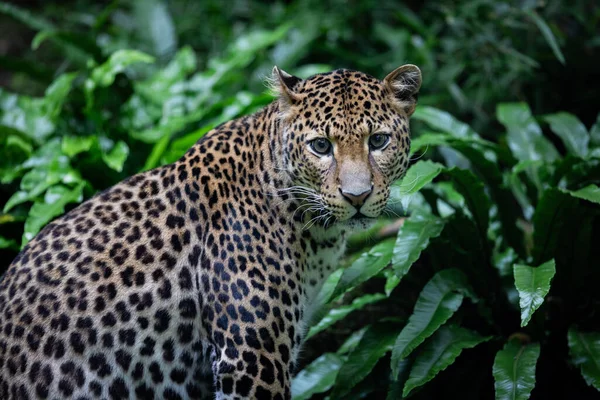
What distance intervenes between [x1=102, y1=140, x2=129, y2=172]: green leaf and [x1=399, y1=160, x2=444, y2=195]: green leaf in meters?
3.16

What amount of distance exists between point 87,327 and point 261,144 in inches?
66.3

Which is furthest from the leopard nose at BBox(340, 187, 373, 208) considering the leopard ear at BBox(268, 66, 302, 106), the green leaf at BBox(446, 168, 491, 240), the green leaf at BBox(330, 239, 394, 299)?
the green leaf at BBox(446, 168, 491, 240)

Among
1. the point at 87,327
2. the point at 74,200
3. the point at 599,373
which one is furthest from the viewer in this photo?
the point at 74,200

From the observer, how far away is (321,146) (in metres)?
4.76

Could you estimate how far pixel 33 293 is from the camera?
4695mm

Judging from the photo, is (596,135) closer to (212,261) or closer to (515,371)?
(515,371)

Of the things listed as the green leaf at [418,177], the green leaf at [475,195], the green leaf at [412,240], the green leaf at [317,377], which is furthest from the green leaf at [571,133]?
the green leaf at [317,377]

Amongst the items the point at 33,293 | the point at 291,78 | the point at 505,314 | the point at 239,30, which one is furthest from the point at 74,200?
the point at 239,30

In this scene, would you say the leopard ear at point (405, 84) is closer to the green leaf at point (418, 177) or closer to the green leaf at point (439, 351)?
the green leaf at point (418, 177)

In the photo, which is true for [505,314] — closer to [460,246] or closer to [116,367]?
[460,246]

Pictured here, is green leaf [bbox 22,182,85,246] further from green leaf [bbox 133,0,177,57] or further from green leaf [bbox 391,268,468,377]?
green leaf [bbox 133,0,177,57]

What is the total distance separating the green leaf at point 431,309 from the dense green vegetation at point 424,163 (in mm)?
15

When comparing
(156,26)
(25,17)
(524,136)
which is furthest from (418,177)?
(25,17)

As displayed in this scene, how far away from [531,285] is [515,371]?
0.65 m
